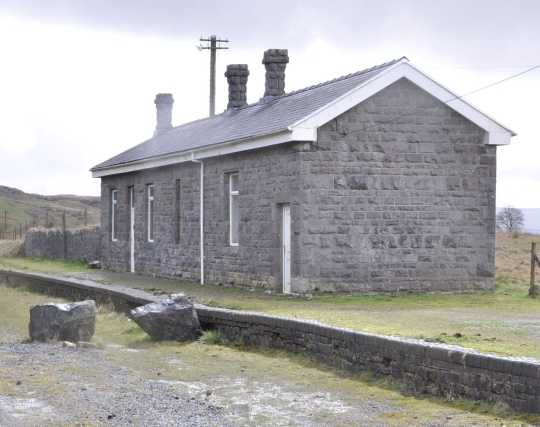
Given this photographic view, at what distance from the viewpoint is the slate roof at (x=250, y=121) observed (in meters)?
19.5

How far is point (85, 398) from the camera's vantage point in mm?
9078

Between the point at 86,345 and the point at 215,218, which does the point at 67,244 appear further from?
the point at 86,345

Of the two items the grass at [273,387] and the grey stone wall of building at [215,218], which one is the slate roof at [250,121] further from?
the grass at [273,387]

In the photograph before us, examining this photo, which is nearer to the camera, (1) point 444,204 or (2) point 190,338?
(2) point 190,338

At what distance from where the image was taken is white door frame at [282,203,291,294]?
19.0m

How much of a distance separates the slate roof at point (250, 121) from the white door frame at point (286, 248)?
1719mm

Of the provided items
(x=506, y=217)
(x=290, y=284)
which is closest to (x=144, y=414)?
(x=290, y=284)

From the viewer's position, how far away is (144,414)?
8.55m

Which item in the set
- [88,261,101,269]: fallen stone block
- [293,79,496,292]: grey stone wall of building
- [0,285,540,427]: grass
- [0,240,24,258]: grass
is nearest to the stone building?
[293,79,496,292]: grey stone wall of building

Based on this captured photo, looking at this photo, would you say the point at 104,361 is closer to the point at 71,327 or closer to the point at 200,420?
the point at 71,327

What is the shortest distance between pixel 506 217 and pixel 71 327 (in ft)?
137

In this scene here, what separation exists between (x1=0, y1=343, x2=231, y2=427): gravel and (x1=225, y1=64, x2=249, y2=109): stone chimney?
16.4 m

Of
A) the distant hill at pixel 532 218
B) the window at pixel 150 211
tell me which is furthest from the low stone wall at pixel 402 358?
the distant hill at pixel 532 218

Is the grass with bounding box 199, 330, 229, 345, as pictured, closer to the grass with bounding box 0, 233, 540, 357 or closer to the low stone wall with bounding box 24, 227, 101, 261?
the grass with bounding box 0, 233, 540, 357
